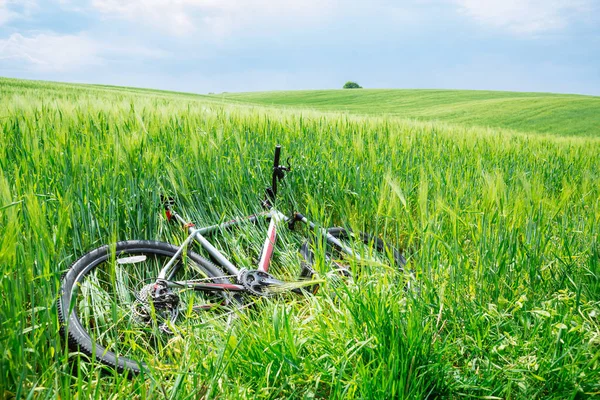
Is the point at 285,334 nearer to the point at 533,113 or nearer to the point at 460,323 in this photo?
the point at 460,323

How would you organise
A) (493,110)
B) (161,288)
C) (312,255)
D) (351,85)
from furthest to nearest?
(351,85)
(493,110)
(312,255)
(161,288)

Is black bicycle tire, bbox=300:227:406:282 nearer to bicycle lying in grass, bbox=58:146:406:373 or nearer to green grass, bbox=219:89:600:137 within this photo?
bicycle lying in grass, bbox=58:146:406:373

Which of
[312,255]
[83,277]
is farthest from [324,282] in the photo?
[83,277]

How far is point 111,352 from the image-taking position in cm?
171

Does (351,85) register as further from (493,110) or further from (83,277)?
(83,277)

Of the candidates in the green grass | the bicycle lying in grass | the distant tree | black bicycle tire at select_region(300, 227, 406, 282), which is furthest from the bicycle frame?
the distant tree

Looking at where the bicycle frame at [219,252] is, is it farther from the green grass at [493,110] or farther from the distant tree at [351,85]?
the distant tree at [351,85]

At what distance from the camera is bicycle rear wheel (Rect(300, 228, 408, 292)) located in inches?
64.1

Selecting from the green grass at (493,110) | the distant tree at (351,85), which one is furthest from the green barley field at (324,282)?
the distant tree at (351,85)

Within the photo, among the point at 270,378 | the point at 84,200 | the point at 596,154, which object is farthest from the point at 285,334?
the point at 596,154

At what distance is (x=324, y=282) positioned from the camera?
1815 mm

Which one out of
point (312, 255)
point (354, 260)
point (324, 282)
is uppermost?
point (354, 260)

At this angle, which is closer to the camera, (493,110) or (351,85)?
(493,110)

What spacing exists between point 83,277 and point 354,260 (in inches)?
52.0
